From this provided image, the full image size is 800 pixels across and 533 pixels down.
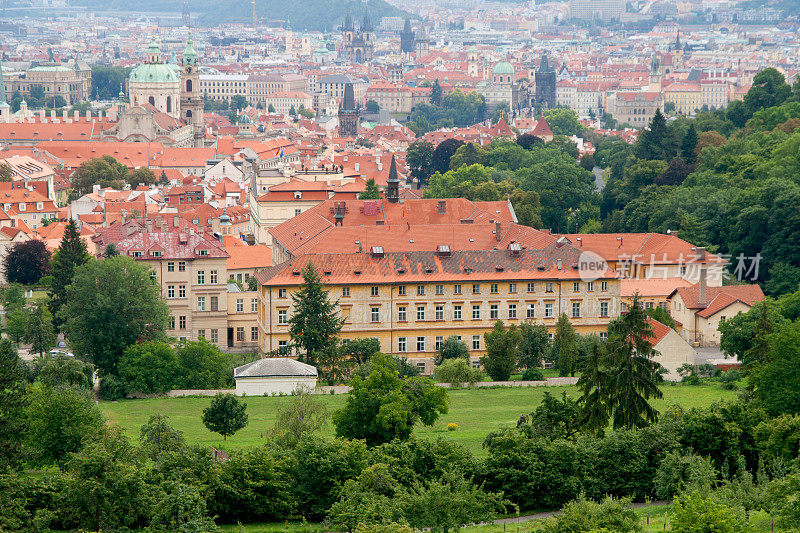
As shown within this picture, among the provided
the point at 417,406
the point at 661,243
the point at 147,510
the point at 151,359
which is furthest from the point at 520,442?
the point at 661,243

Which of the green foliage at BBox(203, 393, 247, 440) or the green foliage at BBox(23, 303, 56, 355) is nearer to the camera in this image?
the green foliage at BBox(203, 393, 247, 440)

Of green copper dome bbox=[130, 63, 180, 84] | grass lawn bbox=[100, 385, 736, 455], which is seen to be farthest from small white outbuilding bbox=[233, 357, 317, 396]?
green copper dome bbox=[130, 63, 180, 84]

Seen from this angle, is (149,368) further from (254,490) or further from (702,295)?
(702,295)

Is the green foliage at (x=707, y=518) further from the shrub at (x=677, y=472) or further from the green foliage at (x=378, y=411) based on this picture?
the green foliage at (x=378, y=411)

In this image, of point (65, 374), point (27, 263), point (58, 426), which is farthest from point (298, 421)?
point (27, 263)

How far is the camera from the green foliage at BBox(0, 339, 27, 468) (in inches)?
1640

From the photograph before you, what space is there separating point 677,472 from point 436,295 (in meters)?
25.4

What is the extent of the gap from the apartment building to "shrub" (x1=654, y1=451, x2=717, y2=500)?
23.9 metres

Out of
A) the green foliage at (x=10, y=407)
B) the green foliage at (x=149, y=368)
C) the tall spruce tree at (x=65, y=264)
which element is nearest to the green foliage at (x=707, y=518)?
the green foliage at (x=10, y=407)

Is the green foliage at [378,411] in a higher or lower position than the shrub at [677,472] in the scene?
higher

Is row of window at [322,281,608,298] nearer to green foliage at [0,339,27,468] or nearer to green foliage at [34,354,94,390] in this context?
green foliage at [34,354,94,390]

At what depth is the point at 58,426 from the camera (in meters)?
43.6

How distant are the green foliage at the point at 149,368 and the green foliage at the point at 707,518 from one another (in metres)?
28.2

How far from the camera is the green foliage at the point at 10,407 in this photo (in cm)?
4166
